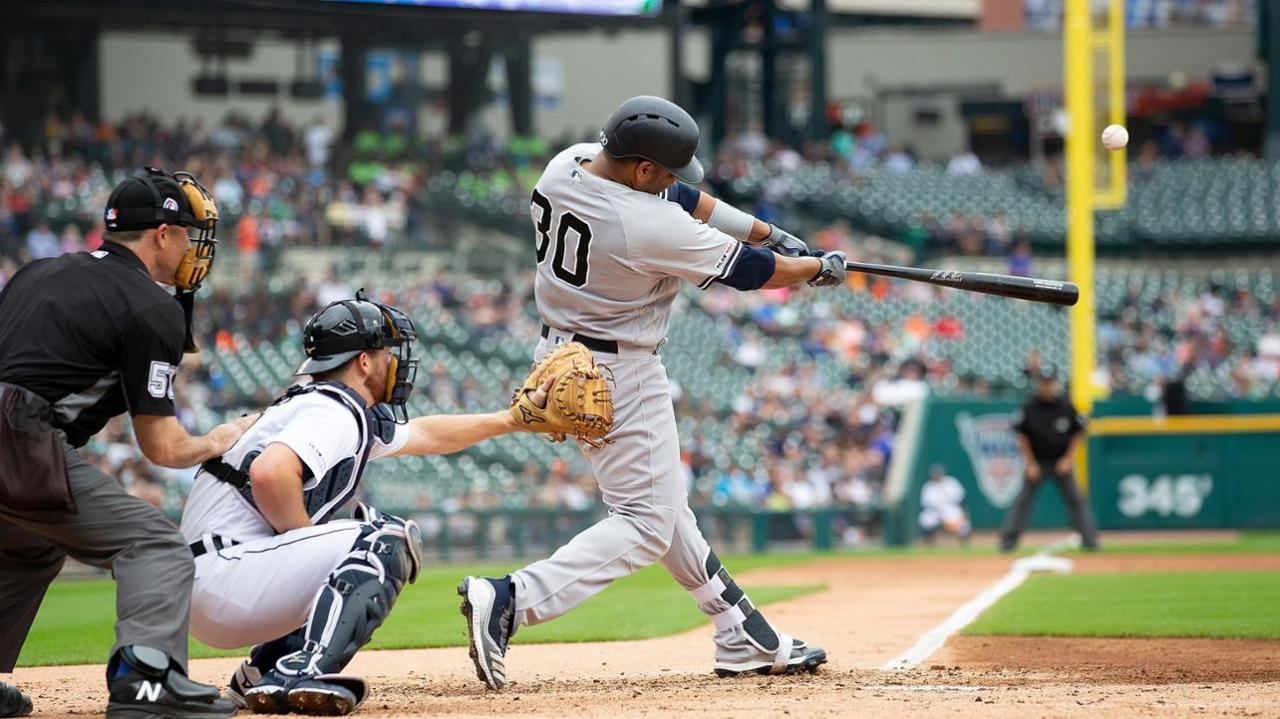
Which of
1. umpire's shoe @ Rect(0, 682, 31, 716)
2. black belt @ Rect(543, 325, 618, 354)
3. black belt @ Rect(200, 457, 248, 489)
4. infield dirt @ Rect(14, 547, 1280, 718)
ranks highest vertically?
black belt @ Rect(543, 325, 618, 354)

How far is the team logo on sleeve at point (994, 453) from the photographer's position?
1630cm

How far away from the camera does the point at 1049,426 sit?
13031mm

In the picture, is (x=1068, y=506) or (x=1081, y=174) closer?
(x=1068, y=506)

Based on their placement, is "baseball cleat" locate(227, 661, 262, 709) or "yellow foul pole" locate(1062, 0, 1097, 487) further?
"yellow foul pole" locate(1062, 0, 1097, 487)

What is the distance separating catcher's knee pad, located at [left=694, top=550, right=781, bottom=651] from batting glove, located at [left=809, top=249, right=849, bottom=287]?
39.4 inches

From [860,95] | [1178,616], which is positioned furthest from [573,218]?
→ [860,95]

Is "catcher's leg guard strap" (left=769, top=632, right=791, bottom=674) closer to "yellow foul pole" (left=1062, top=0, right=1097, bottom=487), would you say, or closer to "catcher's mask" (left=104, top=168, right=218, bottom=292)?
"catcher's mask" (left=104, top=168, right=218, bottom=292)

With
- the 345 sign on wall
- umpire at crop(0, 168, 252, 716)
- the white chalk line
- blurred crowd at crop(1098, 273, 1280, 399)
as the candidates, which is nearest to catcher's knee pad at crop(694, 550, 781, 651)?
the white chalk line

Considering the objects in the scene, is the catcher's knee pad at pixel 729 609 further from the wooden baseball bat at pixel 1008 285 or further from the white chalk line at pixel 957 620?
the wooden baseball bat at pixel 1008 285

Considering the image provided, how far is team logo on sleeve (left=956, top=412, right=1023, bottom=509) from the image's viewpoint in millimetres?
16297

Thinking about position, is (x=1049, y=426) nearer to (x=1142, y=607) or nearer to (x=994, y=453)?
(x=994, y=453)

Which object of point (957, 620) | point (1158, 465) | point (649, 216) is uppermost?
point (649, 216)

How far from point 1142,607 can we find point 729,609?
3.59 metres

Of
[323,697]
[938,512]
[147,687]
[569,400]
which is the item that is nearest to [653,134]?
[569,400]
